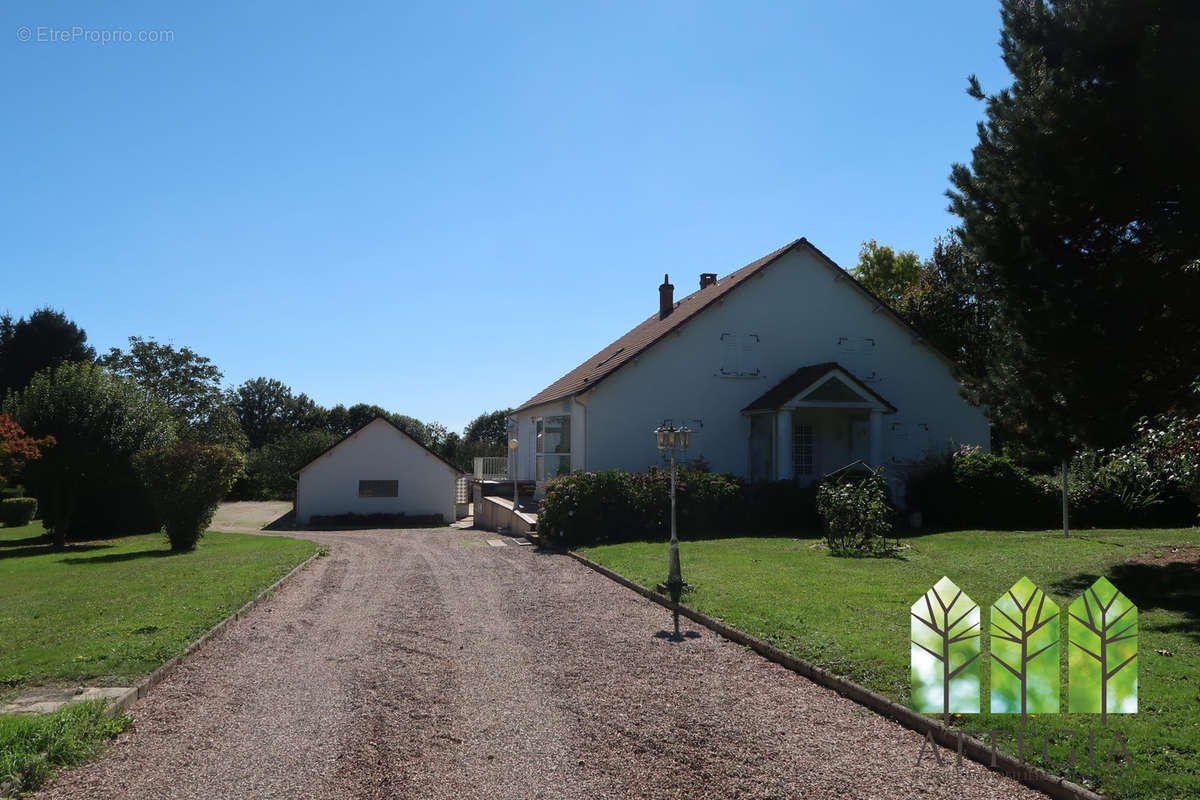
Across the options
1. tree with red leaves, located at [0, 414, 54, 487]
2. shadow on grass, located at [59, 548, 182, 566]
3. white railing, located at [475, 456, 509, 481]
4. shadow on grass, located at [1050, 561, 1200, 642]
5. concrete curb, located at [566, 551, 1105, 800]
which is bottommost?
shadow on grass, located at [59, 548, 182, 566]

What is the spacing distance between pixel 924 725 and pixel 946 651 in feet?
3.13

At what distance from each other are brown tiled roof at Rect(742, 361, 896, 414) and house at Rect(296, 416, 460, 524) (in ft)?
54.6

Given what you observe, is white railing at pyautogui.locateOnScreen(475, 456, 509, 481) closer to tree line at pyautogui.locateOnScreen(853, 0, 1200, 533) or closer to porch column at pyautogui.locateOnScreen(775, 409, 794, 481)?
porch column at pyautogui.locateOnScreen(775, 409, 794, 481)

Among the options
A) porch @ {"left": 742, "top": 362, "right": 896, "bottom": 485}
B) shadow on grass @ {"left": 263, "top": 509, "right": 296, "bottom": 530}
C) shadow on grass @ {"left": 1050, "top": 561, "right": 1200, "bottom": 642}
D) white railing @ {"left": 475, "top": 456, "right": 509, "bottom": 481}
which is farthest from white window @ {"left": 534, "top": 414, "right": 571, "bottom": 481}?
shadow on grass @ {"left": 1050, "top": 561, "right": 1200, "bottom": 642}

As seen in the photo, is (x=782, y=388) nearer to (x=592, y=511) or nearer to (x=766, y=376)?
(x=766, y=376)

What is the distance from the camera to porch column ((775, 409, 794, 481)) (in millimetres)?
24078

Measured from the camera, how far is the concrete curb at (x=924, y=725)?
16.0ft

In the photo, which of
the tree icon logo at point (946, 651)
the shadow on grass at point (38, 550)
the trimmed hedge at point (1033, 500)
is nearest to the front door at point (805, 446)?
the trimmed hedge at point (1033, 500)

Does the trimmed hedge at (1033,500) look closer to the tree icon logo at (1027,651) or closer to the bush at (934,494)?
the bush at (934,494)

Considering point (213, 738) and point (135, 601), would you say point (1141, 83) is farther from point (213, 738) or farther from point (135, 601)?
point (135, 601)

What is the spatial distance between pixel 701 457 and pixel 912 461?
7307 millimetres

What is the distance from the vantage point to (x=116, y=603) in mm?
11922

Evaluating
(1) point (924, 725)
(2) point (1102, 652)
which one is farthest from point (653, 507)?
(2) point (1102, 652)

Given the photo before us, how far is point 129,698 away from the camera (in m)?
7.00
